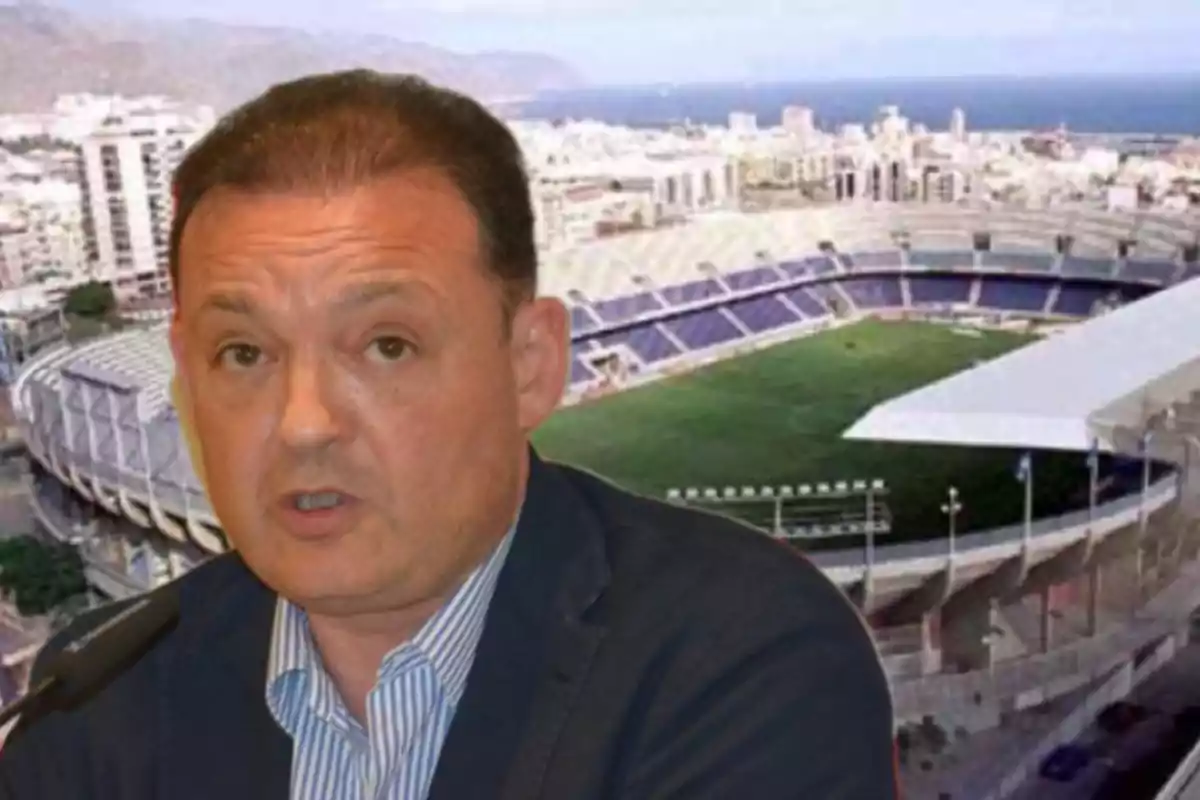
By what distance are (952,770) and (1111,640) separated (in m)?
0.34

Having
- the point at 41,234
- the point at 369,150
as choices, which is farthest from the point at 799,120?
the point at 369,150

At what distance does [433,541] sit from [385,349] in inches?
5.7

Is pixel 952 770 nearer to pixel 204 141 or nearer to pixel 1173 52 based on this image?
pixel 1173 52

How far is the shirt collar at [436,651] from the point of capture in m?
1.04

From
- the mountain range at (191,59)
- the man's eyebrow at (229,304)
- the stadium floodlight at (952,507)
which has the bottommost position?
the stadium floodlight at (952,507)

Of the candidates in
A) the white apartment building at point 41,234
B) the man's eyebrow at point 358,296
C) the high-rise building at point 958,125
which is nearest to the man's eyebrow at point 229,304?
the man's eyebrow at point 358,296

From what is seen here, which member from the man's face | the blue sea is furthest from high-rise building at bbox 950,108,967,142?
the man's face

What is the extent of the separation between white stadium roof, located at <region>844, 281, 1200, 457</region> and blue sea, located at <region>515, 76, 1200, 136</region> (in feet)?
1.12

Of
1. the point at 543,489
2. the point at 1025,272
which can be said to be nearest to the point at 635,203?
the point at 1025,272

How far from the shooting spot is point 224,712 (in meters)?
1.13

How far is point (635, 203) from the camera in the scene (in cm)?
221

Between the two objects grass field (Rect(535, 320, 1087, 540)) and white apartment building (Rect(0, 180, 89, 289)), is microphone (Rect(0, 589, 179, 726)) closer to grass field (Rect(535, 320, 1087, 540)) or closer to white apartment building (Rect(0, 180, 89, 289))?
grass field (Rect(535, 320, 1087, 540))

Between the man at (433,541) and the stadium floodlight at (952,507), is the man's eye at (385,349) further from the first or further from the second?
the stadium floodlight at (952,507)

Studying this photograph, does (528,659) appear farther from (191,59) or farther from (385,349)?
(191,59)
